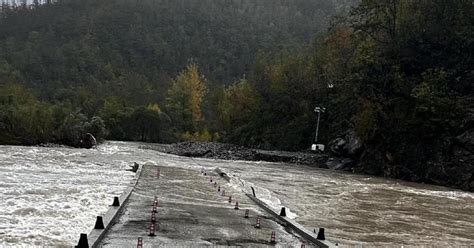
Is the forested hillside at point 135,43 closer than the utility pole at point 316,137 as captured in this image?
No

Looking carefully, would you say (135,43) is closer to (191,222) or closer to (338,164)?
(338,164)

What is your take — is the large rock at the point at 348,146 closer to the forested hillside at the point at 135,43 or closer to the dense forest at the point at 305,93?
the dense forest at the point at 305,93

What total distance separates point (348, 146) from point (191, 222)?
36615 mm

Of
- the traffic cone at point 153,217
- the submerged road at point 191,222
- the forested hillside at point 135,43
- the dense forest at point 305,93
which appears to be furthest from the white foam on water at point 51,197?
the forested hillside at point 135,43

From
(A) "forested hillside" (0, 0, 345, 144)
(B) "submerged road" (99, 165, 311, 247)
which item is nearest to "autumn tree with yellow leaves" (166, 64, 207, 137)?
(A) "forested hillside" (0, 0, 345, 144)

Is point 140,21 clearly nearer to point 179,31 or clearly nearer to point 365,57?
point 179,31

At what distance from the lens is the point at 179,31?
504 ft

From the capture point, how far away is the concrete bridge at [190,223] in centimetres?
1110

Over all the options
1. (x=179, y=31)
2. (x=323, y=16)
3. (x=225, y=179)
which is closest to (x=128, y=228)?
(x=225, y=179)

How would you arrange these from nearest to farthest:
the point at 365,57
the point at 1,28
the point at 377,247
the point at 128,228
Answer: the point at 128,228
the point at 377,247
the point at 365,57
the point at 1,28

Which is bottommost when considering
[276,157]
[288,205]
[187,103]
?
[288,205]

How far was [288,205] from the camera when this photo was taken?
21250 millimetres

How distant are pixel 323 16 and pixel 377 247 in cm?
16407

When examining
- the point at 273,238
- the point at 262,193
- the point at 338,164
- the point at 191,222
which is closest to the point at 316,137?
the point at 338,164
